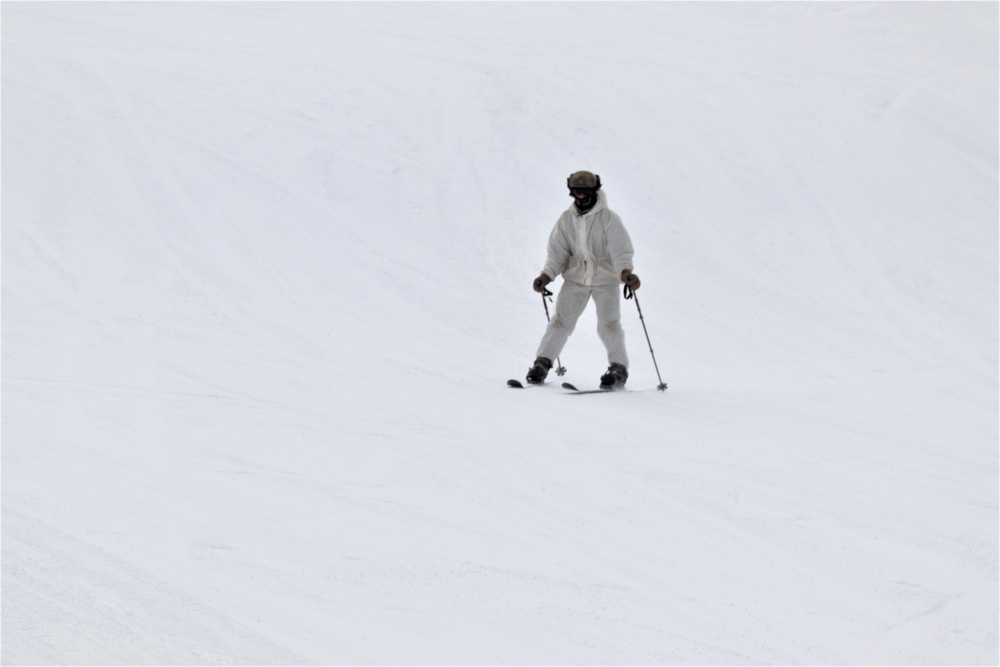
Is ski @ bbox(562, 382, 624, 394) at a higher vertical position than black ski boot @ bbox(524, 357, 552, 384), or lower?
lower

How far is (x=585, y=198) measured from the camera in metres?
9.11

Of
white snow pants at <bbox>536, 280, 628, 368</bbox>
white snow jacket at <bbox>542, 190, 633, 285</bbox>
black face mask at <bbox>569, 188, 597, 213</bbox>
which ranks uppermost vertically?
black face mask at <bbox>569, 188, 597, 213</bbox>

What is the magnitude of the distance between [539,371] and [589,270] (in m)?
0.88

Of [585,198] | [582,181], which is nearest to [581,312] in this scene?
[585,198]

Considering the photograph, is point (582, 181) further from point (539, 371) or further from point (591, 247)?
point (539, 371)

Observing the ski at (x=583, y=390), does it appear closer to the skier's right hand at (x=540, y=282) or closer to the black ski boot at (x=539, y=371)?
the black ski boot at (x=539, y=371)

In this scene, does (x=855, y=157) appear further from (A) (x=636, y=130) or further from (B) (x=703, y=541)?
(B) (x=703, y=541)

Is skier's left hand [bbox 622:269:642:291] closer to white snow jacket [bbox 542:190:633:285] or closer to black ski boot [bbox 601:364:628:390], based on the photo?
white snow jacket [bbox 542:190:633:285]

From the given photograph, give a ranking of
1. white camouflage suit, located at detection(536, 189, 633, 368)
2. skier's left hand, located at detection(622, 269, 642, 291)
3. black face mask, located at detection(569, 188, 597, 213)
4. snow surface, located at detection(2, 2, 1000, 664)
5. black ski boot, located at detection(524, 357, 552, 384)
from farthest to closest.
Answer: black ski boot, located at detection(524, 357, 552, 384) < white camouflage suit, located at detection(536, 189, 633, 368) < black face mask, located at detection(569, 188, 597, 213) < skier's left hand, located at detection(622, 269, 642, 291) < snow surface, located at detection(2, 2, 1000, 664)

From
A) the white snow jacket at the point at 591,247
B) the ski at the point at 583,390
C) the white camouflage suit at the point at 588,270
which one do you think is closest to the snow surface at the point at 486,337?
the ski at the point at 583,390

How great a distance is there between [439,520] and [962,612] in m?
2.43

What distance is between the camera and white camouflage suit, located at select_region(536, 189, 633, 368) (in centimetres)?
916

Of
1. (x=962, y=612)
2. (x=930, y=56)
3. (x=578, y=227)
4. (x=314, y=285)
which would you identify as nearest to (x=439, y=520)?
(x=962, y=612)

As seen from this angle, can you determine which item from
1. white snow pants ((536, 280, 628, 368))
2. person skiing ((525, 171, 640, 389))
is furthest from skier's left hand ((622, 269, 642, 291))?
white snow pants ((536, 280, 628, 368))
